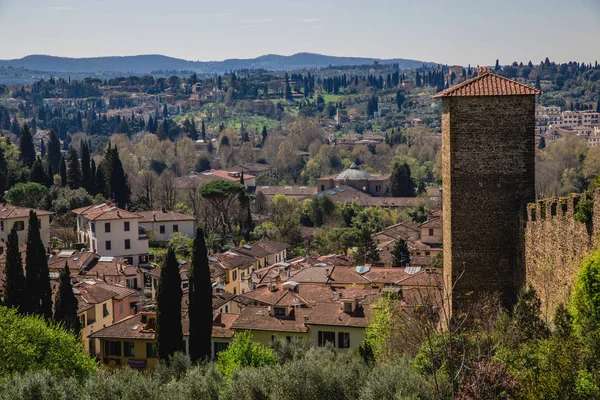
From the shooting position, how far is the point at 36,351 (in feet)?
68.9

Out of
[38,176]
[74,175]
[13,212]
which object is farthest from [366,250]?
[38,176]

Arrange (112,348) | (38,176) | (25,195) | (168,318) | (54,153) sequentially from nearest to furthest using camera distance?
(168,318)
(112,348)
(25,195)
(38,176)
(54,153)

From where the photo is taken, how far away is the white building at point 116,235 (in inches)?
1821

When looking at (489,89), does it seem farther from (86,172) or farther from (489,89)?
(86,172)

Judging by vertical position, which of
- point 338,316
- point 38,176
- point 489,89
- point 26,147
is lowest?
point 338,316

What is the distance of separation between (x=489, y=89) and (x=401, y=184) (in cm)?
6409

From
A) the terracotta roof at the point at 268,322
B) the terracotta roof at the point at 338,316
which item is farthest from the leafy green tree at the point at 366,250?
the terracotta roof at the point at 338,316

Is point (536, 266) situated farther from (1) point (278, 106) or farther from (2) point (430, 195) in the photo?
(1) point (278, 106)

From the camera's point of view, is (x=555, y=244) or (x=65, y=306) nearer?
(x=555, y=244)

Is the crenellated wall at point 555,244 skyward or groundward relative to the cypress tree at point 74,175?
skyward

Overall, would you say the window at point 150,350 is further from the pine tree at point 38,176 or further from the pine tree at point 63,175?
the pine tree at point 63,175

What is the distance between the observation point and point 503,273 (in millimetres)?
17812

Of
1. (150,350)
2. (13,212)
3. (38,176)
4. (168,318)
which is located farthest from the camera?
(38,176)

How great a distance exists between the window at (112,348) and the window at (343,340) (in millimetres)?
6858
